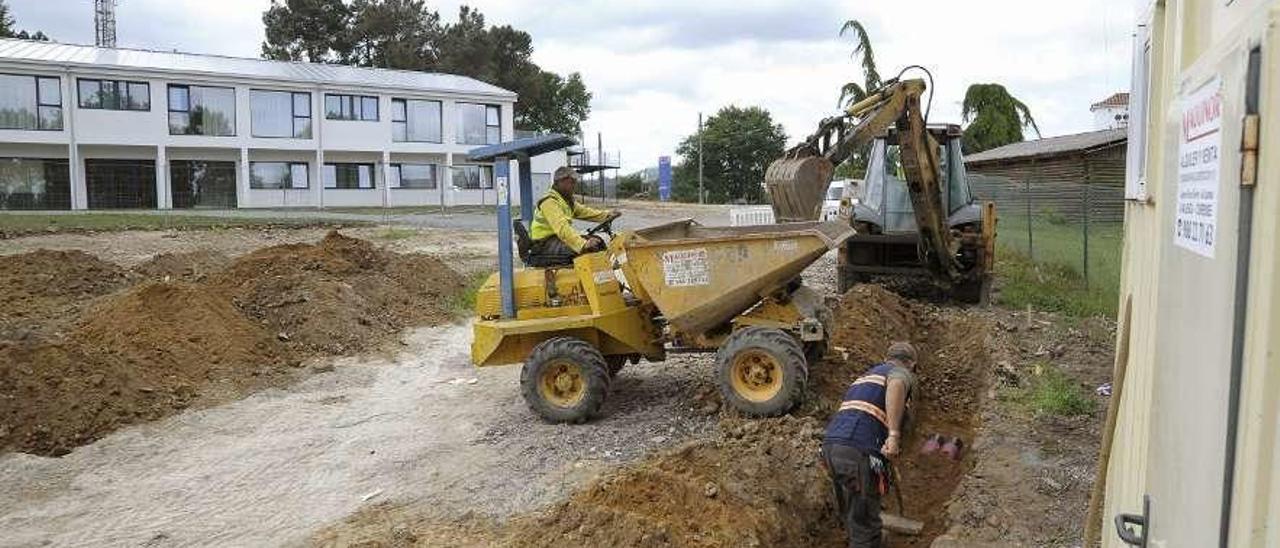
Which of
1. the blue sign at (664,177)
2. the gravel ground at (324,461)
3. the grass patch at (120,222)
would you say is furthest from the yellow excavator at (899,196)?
the blue sign at (664,177)

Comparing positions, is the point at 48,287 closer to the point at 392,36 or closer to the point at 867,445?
the point at 867,445

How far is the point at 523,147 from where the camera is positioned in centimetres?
700

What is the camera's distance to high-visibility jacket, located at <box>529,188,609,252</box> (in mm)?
7262

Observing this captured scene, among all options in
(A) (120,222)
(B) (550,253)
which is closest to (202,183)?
(A) (120,222)

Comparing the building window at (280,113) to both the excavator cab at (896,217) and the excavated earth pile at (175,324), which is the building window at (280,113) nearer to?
the excavated earth pile at (175,324)

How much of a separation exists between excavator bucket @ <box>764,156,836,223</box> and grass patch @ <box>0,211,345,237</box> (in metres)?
18.9

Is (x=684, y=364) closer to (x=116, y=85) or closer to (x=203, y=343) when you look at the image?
(x=203, y=343)

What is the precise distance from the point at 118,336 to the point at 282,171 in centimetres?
2989

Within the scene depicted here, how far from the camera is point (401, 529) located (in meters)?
5.23

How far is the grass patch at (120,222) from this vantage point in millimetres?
22359

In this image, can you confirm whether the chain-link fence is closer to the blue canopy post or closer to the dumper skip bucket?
the dumper skip bucket

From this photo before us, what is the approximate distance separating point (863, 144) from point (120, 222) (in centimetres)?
2186

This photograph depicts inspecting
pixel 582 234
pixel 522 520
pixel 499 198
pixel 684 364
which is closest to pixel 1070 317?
pixel 684 364

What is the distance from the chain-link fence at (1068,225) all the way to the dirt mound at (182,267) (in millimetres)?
12071
